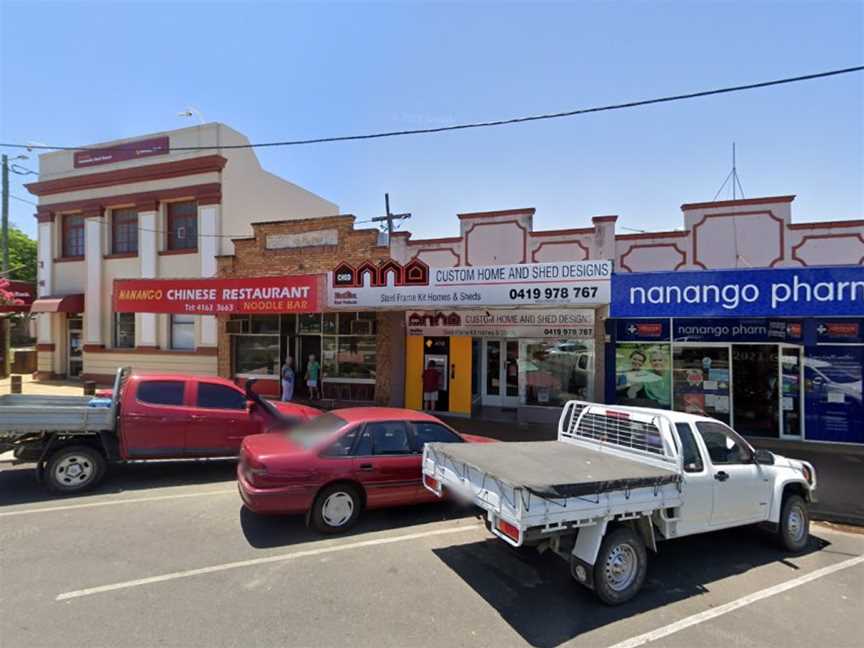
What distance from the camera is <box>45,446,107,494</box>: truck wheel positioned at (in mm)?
6926

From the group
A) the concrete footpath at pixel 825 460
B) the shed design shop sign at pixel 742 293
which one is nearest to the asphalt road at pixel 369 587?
the concrete footpath at pixel 825 460

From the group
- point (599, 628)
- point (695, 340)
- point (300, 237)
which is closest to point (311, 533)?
point (599, 628)

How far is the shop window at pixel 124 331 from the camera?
18.5 meters

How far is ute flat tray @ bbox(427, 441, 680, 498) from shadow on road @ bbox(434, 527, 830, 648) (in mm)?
1055

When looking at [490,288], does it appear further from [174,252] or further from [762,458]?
[174,252]

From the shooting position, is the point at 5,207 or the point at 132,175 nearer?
the point at 132,175

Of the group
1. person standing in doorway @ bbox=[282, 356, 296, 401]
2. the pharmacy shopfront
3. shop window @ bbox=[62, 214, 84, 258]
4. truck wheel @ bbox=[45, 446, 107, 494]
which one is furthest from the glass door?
shop window @ bbox=[62, 214, 84, 258]

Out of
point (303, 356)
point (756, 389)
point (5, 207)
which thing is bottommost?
point (756, 389)

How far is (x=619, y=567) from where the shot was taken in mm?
4402

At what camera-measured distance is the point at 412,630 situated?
12.5 feet

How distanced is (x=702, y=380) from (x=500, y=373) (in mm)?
5030

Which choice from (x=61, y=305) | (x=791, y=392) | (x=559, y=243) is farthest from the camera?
(x=61, y=305)

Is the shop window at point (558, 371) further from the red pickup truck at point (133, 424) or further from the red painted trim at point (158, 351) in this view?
the red painted trim at point (158, 351)

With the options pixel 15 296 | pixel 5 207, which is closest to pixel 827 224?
pixel 15 296
